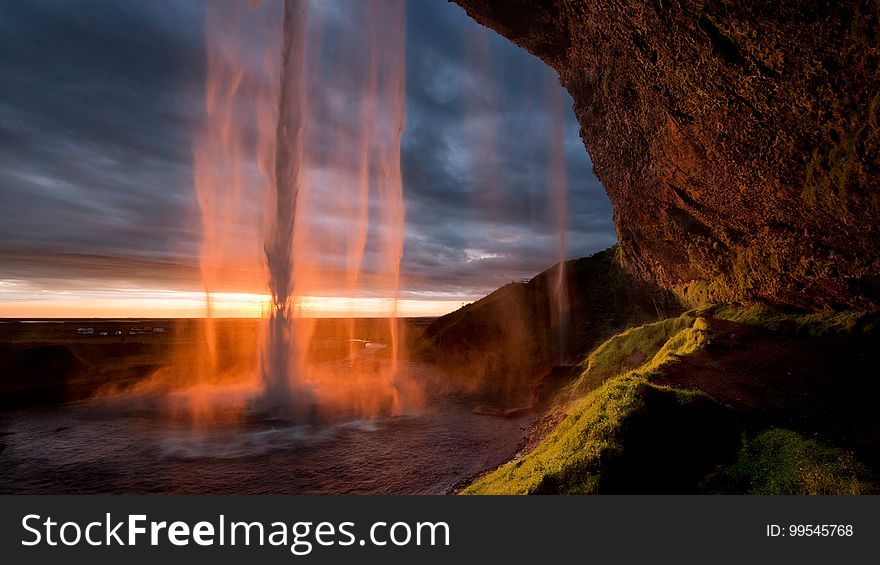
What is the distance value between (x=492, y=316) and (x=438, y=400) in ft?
65.6

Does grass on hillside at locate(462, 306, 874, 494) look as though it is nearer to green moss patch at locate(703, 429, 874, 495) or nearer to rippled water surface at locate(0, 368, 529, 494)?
green moss patch at locate(703, 429, 874, 495)

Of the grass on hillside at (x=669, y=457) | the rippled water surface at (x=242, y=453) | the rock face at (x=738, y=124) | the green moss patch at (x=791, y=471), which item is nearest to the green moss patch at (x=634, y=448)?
the grass on hillside at (x=669, y=457)

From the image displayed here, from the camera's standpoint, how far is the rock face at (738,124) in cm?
801

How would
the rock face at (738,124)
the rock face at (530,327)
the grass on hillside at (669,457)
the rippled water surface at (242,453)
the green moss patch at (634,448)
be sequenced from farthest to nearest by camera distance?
1. the rock face at (530,327)
2. the rippled water surface at (242,453)
3. the rock face at (738,124)
4. the green moss patch at (634,448)
5. the grass on hillside at (669,457)

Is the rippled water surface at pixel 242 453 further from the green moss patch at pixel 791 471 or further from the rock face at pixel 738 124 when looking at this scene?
the rock face at pixel 738 124

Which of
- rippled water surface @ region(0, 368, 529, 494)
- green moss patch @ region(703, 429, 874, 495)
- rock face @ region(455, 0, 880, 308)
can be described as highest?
rock face @ region(455, 0, 880, 308)

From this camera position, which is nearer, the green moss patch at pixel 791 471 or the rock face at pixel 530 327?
the green moss patch at pixel 791 471

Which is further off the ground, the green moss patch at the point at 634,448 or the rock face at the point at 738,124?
the rock face at the point at 738,124

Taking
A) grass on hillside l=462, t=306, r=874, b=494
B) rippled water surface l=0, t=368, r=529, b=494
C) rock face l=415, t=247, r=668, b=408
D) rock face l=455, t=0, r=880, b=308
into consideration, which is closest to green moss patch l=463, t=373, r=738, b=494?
grass on hillside l=462, t=306, r=874, b=494

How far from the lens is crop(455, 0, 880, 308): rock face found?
8008mm

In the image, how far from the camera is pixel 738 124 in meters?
10.4

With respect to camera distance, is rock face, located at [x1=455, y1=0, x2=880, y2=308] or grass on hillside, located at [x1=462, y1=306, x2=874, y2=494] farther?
rock face, located at [x1=455, y1=0, x2=880, y2=308]

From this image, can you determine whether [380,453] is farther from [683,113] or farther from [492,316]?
[492,316]

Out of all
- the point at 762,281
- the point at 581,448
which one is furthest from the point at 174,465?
the point at 762,281
